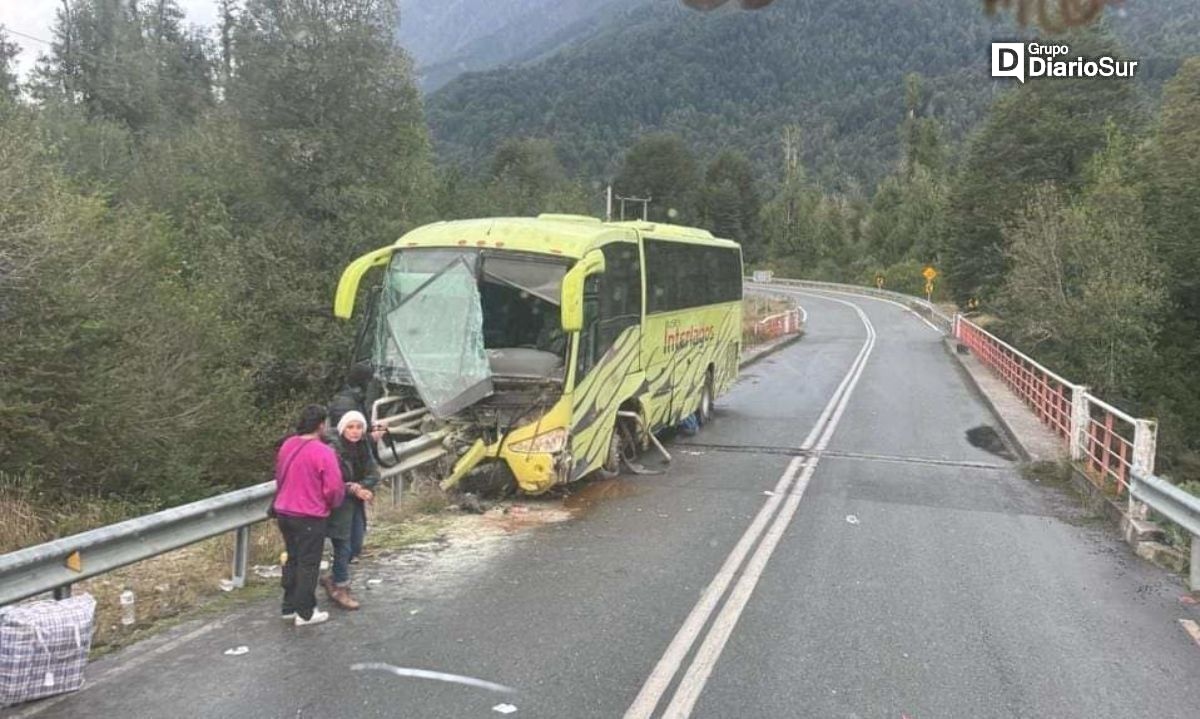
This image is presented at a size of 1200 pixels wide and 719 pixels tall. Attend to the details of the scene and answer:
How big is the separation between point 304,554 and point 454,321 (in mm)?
4444

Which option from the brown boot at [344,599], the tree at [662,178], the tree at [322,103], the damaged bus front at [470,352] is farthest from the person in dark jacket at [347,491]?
the tree at [662,178]

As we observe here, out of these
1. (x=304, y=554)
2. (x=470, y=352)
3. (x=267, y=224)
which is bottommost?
(x=304, y=554)

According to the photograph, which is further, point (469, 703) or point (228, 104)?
point (228, 104)

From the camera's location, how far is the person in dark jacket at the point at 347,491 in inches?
255

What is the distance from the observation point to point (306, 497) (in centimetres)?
603

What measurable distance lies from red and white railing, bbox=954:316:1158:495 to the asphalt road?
81 centimetres

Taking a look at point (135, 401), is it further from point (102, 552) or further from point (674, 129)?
point (674, 129)

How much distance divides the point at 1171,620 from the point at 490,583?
198 inches

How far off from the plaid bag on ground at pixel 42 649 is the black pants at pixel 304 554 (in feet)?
4.17

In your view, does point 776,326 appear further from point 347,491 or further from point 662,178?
point 662,178

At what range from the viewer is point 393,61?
2938cm

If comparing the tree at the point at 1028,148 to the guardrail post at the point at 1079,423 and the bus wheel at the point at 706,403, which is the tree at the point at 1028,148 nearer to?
the bus wheel at the point at 706,403

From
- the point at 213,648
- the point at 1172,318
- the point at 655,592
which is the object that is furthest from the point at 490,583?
the point at 1172,318

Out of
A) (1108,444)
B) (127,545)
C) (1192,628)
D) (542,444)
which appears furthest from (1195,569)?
(127,545)
